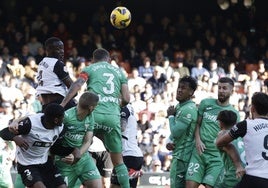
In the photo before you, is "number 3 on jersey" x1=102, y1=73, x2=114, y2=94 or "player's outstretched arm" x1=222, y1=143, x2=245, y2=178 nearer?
"player's outstretched arm" x1=222, y1=143, x2=245, y2=178

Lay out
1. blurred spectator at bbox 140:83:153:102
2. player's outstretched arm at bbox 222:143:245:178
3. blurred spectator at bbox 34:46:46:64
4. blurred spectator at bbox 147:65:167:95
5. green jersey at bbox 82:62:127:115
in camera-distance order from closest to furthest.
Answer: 1. player's outstretched arm at bbox 222:143:245:178
2. green jersey at bbox 82:62:127:115
3. blurred spectator at bbox 140:83:153:102
4. blurred spectator at bbox 34:46:46:64
5. blurred spectator at bbox 147:65:167:95

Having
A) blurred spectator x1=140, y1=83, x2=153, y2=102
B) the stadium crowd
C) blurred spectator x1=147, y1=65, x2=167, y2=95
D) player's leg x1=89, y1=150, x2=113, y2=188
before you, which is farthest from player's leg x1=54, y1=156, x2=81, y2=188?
blurred spectator x1=147, y1=65, x2=167, y2=95

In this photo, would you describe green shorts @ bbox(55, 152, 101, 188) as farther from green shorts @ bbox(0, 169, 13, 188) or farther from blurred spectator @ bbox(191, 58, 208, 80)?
blurred spectator @ bbox(191, 58, 208, 80)

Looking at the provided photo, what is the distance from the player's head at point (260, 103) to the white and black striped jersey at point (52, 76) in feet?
10.1

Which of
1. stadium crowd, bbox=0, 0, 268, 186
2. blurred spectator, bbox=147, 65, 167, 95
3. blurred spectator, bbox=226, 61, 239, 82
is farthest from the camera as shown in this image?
blurred spectator, bbox=226, 61, 239, 82

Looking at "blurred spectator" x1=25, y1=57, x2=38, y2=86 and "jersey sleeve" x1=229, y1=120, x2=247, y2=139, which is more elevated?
"blurred spectator" x1=25, y1=57, x2=38, y2=86

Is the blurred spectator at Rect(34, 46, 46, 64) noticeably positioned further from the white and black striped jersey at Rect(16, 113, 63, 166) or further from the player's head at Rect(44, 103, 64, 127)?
the player's head at Rect(44, 103, 64, 127)

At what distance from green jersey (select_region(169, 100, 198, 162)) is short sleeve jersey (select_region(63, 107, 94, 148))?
1364 mm

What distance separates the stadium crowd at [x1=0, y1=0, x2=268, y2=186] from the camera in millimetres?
19766

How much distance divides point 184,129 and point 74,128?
1.66 metres

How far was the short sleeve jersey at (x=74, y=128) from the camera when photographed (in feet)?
34.5

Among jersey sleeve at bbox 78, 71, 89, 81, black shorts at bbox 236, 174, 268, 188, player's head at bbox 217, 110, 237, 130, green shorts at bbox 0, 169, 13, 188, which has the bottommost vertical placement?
green shorts at bbox 0, 169, 13, 188

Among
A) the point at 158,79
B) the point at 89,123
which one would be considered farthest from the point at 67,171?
the point at 158,79

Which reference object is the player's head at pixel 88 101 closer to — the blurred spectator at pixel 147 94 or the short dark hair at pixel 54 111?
the short dark hair at pixel 54 111
